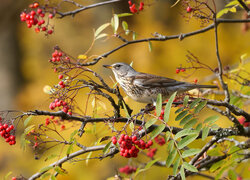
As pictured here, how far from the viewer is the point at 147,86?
2.92 meters

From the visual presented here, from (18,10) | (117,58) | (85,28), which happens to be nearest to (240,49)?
(117,58)

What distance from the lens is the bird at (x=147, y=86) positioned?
2861 mm

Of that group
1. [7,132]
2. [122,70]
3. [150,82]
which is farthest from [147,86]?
[7,132]

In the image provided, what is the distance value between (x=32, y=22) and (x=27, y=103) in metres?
4.23

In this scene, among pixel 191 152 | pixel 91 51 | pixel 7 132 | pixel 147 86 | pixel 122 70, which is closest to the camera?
pixel 191 152

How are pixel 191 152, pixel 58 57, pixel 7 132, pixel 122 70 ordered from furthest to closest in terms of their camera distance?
1. pixel 122 70
2. pixel 58 57
3. pixel 7 132
4. pixel 191 152

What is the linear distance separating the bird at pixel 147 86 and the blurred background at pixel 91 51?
147 centimetres

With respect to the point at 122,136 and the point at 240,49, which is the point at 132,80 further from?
the point at 240,49

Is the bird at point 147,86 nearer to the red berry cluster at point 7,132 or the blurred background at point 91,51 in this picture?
the red berry cluster at point 7,132

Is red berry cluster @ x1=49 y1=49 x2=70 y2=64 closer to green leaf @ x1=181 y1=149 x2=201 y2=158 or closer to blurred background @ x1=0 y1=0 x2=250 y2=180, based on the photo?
green leaf @ x1=181 y1=149 x2=201 y2=158

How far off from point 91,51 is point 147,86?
4.14 m

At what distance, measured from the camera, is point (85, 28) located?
774 cm

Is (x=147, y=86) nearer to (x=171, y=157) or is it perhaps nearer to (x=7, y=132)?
(x=171, y=157)

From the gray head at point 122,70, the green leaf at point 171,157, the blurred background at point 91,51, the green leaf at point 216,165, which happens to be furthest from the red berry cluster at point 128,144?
the blurred background at point 91,51
